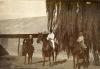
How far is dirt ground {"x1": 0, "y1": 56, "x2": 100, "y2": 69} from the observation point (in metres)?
4.67

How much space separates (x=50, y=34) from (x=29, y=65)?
780 millimetres

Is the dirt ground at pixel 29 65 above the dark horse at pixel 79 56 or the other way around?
the other way around

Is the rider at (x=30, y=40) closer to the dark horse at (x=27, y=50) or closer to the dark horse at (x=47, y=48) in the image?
the dark horse at (x=27, y=50)

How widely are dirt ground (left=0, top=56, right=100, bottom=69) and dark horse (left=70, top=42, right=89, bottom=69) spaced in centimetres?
10

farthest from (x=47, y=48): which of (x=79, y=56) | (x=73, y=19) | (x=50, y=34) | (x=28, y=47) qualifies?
(x=73, y=19)

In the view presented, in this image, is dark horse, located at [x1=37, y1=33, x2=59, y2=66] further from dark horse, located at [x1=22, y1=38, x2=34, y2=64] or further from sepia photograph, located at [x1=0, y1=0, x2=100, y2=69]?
dark horse, located at [x1=22, y1=38, x2=34, y2=64]

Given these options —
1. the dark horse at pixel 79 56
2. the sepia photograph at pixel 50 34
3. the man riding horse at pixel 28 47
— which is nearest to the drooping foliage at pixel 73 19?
the sepia photograph at pixel 50 34

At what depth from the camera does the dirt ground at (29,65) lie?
4.67 m

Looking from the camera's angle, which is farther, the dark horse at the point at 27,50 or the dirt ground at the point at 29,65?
the dark horse at the point at 27,50

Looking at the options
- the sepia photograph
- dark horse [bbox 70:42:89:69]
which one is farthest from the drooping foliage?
dark horse [bbox 70:42:89:69]

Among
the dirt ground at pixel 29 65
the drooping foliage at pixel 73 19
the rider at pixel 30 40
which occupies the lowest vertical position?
the dirt ground at pixel 29 65

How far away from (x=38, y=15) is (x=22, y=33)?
0.51 meters

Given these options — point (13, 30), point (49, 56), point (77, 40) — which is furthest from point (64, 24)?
point (13, 30)

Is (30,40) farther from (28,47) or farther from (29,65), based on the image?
(29,65)
